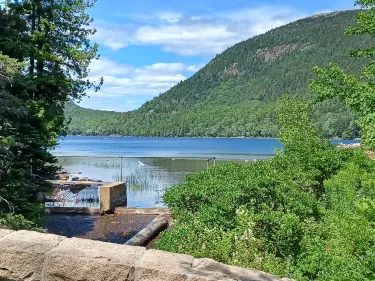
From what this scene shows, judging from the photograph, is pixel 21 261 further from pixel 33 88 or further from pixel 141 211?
pixel 141 211

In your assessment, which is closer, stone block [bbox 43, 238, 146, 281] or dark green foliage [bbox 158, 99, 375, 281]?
stone block [bbox 43, 238, 146, 281]

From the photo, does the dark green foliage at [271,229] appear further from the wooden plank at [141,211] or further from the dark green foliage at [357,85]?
the wooden plank at [141,211]

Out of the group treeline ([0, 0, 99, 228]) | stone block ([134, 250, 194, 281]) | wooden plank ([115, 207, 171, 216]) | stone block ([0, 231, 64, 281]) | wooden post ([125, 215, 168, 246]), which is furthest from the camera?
wooden plank ([115, 207, 171, 216])

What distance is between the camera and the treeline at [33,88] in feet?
25.8

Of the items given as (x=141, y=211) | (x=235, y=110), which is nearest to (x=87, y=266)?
(x=141, y=211)

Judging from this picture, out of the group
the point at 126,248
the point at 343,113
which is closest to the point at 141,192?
the point at 126,248

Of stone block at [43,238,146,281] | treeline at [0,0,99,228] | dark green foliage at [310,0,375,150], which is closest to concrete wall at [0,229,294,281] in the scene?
stone block at [43,238,146,281]

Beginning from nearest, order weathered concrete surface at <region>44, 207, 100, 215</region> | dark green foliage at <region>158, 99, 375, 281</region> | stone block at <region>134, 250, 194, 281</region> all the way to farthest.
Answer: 1. stone block at <region>134, 250, 194, 281</region>
2. dark green foliage at <region>158, 99, 375, 281</region>
3. weathered concrete surface at <region>44, 207, 100, 215</region>

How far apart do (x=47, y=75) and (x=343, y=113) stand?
10533 cm

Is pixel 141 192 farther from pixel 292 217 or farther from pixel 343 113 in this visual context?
pixel 343 113

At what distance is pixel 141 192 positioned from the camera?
68.1 ft

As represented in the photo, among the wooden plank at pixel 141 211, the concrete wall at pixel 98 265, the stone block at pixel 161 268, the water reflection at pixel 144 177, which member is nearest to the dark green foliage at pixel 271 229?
the concrete wall at pixel 98 265

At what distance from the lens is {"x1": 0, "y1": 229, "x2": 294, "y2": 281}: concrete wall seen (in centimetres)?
264

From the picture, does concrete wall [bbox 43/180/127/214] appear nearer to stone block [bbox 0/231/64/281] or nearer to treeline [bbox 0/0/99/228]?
treeline [bbox 0/0/99/228]
